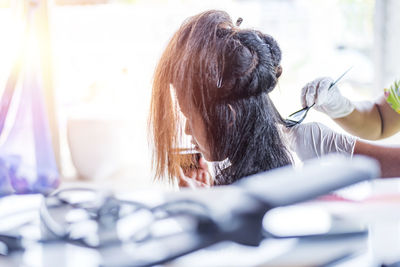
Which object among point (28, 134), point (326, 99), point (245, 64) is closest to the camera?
point (245, 64)

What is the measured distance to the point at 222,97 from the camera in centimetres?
85

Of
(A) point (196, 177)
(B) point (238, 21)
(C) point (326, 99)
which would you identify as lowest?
(A) point (196, 177)

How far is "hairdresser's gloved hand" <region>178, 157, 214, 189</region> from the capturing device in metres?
0.89

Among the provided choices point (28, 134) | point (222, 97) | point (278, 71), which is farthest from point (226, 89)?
point (28, 134)

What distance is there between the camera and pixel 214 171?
2.95 ft

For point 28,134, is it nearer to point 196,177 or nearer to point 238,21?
point 196,177

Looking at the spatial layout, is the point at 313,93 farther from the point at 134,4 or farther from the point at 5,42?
the point at 5,42

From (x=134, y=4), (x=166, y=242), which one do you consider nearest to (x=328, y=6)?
(x=134, y=4)

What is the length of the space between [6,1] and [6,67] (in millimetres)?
213

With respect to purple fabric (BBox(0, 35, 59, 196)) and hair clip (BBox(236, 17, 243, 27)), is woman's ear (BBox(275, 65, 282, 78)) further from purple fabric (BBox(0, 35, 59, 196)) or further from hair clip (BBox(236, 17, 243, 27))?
purple fabric (BBox(0, 35, 59, 196))

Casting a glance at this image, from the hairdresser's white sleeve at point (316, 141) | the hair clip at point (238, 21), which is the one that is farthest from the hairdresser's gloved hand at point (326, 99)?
the hair clip at point (238, 21)

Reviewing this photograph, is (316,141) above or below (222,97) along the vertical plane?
below

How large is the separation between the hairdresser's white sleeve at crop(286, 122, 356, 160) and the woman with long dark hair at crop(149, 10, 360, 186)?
27 millimetres

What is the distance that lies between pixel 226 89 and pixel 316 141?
0.74 feet
